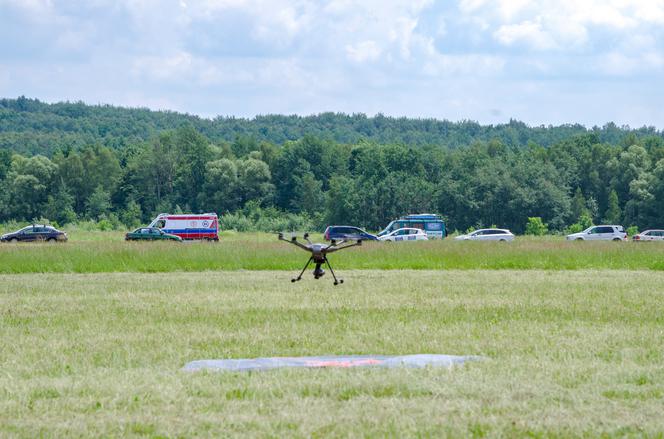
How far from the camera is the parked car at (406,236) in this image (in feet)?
195

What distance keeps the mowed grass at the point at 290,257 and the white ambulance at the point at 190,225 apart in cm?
2740

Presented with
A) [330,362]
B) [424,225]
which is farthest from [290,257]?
[424,225]

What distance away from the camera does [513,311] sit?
696 inches

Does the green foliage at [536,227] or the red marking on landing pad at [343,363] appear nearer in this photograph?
the red marking on landing pad at [343,363]

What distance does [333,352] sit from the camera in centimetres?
1268

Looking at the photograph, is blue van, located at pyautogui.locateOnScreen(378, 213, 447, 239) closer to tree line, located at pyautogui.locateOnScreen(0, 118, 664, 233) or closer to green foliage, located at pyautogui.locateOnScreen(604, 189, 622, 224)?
tree line, located at pyautogui.locateOnScreen(0, 118, 664, 233)

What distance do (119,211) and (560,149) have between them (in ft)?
186

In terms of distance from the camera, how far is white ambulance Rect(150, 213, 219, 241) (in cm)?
6419

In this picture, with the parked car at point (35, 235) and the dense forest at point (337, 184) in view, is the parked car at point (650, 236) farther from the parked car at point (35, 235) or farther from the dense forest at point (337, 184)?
the parked car at point (35, 235)

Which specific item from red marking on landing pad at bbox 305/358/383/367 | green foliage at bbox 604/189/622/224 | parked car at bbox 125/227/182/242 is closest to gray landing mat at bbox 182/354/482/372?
red marking on landing pad at bbox 305/358/383/367

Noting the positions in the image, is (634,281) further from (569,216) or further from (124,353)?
(569,216)

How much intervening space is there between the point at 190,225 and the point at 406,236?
14.9 metres

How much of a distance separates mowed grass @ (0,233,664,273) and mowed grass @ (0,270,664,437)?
330 inches

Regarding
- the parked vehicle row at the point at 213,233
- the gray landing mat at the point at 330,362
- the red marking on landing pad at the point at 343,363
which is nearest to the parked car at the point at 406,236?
the parked vehicle row at the point at 213,233
